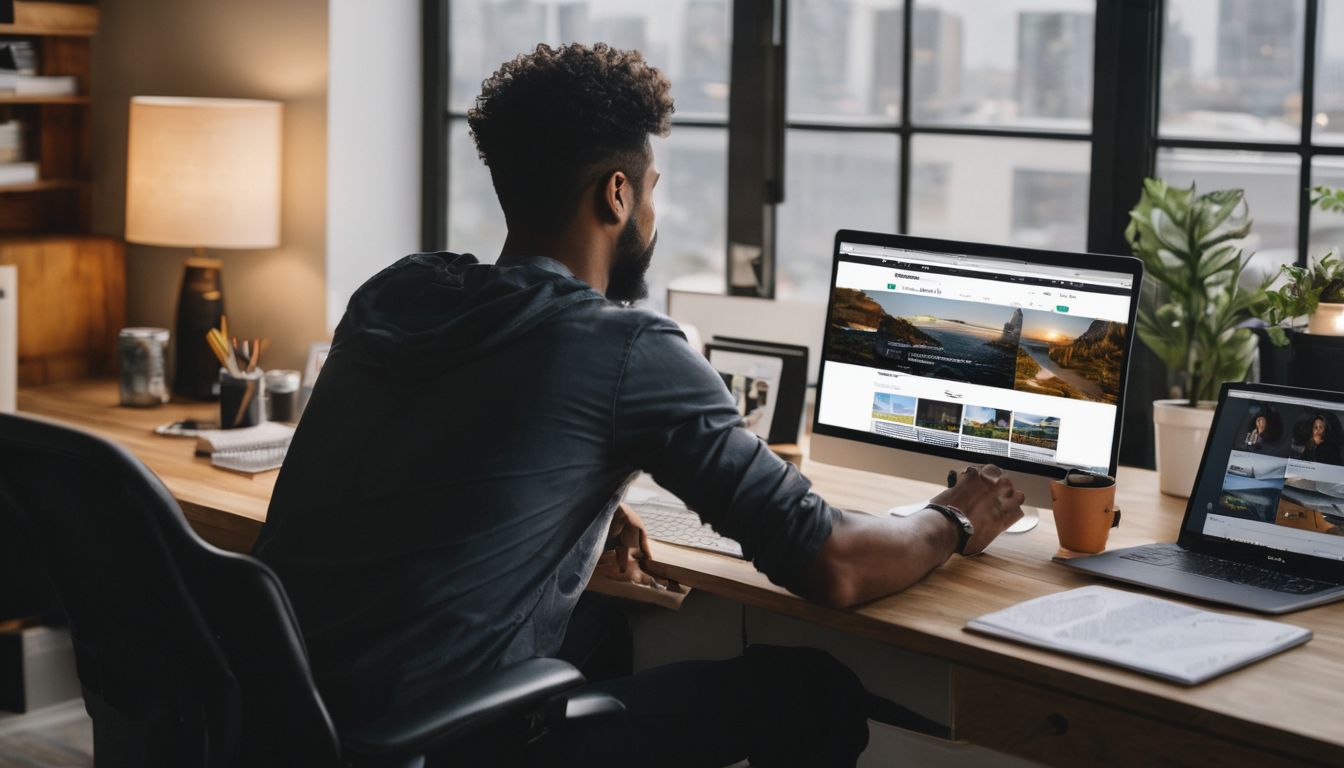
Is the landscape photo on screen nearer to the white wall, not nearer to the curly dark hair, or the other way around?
the curly dark hair

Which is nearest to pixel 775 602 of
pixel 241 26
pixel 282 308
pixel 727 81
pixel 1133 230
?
pixel 1133 230

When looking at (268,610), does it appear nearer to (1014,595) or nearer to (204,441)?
(1014,595)

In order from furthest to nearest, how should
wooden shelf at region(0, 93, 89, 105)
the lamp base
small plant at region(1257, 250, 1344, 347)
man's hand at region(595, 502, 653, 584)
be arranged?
wooden shelf at region(0, 93, 89, 105), the lamp base, small plant at region(1257, 250, 1344, 347), man's hand at region(595, 502, 653, 584)

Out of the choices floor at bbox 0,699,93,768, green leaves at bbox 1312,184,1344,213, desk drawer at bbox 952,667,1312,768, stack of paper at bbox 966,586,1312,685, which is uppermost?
green leaves at bbox 1312,184,1344,213

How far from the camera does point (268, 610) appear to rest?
1380mm

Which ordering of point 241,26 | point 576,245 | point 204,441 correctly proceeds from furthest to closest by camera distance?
1. point 241,26
2. point 204,441
3. point 576,245

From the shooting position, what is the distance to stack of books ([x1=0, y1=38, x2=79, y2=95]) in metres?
3.25

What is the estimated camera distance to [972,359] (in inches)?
83.3

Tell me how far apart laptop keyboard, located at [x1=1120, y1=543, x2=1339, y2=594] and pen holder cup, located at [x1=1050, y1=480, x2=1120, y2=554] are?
44 millimetres

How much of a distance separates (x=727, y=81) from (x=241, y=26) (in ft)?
3.79

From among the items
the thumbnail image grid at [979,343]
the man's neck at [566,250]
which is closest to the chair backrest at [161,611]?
the man's neck at [566,250]

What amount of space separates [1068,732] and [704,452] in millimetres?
495

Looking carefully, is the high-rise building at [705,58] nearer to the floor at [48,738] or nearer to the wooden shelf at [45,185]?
the wooden shelf at [45,185]

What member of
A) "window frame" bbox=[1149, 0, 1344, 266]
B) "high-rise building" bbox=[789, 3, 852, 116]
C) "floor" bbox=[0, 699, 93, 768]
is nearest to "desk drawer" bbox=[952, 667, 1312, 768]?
"window frame" bbox=[1149, 0, 1344, 266]
